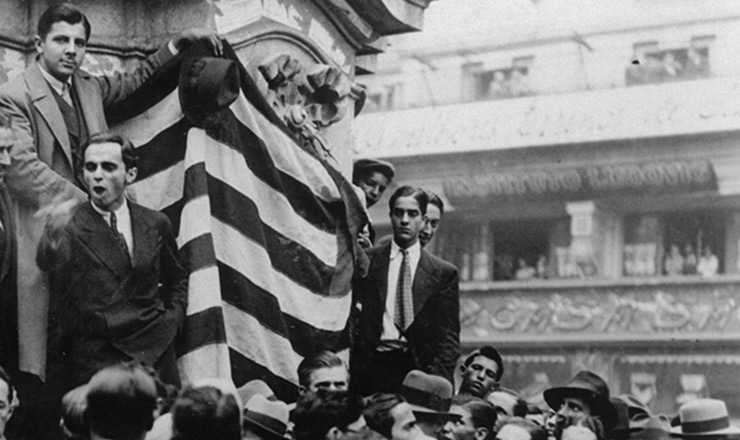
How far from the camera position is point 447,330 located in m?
8.26

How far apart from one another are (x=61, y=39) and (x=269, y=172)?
1.34 m

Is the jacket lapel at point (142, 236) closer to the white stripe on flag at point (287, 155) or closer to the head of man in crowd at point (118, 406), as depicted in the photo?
the white stripe on flag at point (287, 155)

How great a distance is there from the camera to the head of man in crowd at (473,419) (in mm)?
7420

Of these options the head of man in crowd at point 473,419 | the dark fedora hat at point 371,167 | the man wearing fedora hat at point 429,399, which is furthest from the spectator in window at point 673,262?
the man wearing fedora hat at point 429,399

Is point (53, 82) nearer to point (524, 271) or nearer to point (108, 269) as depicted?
point (108, 269)

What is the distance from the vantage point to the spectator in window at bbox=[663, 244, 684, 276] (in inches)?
1125

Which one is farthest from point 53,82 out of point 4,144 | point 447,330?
point 447,330

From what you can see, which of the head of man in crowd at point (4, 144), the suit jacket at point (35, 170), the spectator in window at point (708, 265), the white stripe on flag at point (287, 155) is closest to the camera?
the head of man in crowd at point (4, 144)

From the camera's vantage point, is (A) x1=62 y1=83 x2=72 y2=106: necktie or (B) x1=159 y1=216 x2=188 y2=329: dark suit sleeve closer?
(B) x1=159 y1=216 x2=188 y2=329: dark suit sleeve

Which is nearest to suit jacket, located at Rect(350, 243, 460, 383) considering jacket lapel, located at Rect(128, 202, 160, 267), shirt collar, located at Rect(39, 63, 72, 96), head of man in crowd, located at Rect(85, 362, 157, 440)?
jacket lapel, located at Rect(128, 202, 160, 267)

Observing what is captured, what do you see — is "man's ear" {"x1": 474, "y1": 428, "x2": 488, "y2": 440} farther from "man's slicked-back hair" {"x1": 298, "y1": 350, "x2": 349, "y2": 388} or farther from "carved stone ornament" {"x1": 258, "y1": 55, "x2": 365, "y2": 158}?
"carved stone ornament" {"x1": 258, "y1": 55, "x2": 365, "y2": 158}

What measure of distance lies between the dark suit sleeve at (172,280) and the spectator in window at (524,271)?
23.2 metres

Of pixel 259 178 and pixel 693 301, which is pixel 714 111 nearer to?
pixel 693 301

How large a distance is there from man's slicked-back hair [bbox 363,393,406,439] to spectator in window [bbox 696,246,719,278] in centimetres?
2195
